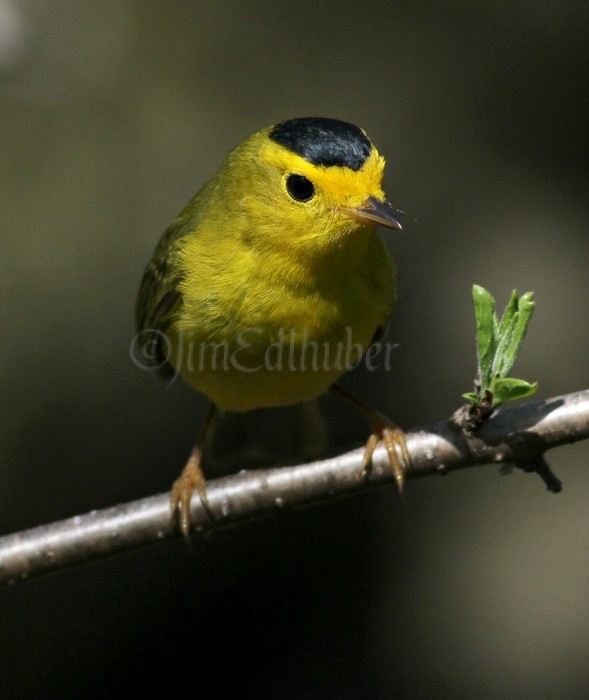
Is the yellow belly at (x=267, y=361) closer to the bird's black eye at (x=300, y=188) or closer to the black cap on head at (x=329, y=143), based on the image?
the bird's black eye at (x=300, y=188)

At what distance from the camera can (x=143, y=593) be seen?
17.8 ft

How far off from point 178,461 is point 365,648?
1395 millimetres

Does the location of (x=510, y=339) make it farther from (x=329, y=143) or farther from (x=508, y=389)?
(x=329, y=143)

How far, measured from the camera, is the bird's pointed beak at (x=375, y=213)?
3.65 meters

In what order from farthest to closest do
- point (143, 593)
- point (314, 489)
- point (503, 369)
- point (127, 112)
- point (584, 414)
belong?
point (127, 112), point (143, 593), point (314, 489), point (584, 414), point (503, 369)

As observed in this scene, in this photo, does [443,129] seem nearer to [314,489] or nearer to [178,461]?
[178,461]

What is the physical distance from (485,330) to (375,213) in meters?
0.93

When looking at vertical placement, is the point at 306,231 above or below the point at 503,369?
above

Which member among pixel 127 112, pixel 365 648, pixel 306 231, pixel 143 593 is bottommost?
pixel 365 648

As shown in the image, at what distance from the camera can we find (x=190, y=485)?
441cm

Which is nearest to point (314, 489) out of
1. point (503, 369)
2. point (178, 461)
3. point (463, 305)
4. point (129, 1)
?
point (503, 369)

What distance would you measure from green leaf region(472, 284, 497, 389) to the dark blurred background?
2633mm

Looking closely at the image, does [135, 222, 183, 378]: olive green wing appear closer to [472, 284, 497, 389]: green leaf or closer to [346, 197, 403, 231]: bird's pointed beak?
[346, 197, 403, 231]: bird's pointed beak

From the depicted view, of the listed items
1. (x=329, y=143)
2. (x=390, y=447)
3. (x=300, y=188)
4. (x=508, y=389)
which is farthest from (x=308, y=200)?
(x=508, y=389)
